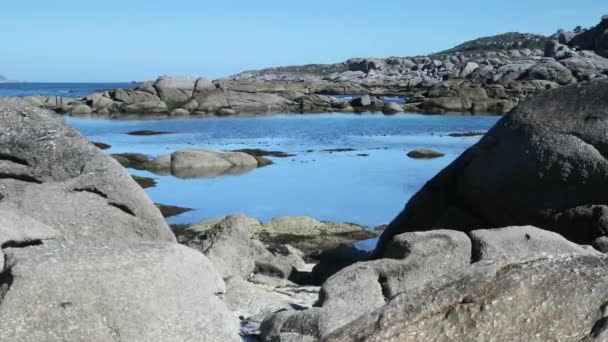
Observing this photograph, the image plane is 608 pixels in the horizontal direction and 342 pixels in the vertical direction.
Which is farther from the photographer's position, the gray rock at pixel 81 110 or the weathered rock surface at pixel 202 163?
the gray rock at pixel 81 110

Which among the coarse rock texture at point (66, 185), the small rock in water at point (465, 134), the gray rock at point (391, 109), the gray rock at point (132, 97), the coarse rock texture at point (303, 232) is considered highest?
the coarse rock texture at point (66, 185)

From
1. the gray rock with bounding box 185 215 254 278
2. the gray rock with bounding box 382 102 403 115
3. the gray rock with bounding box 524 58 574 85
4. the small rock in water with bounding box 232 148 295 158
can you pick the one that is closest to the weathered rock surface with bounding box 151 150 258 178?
the small rock in water with bounding box 232 148 295 158

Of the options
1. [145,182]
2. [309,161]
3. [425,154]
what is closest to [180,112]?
[309,161]

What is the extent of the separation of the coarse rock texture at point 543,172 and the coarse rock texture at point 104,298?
5.72m

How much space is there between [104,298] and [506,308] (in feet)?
15.0

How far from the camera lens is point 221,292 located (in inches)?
352

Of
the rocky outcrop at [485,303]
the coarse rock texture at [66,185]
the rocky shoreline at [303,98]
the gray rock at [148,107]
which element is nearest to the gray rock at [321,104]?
the rocky shoreline at [303,98]

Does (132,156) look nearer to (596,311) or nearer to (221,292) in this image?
(221,292)

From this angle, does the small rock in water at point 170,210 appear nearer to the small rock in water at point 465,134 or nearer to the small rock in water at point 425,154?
the small rock in water at point 425,154

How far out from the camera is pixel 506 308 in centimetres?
437

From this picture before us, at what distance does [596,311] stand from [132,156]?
1273 inches

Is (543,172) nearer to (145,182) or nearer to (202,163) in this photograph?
(145,182)

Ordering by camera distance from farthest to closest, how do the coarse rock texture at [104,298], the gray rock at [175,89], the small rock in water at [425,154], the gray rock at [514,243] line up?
the gray rock at [175,89], the small rock in water at [425,154], the gray rock at [514,243], the coarse rock texture at [104,298]

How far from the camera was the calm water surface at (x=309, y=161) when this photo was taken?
24203 millimetres
